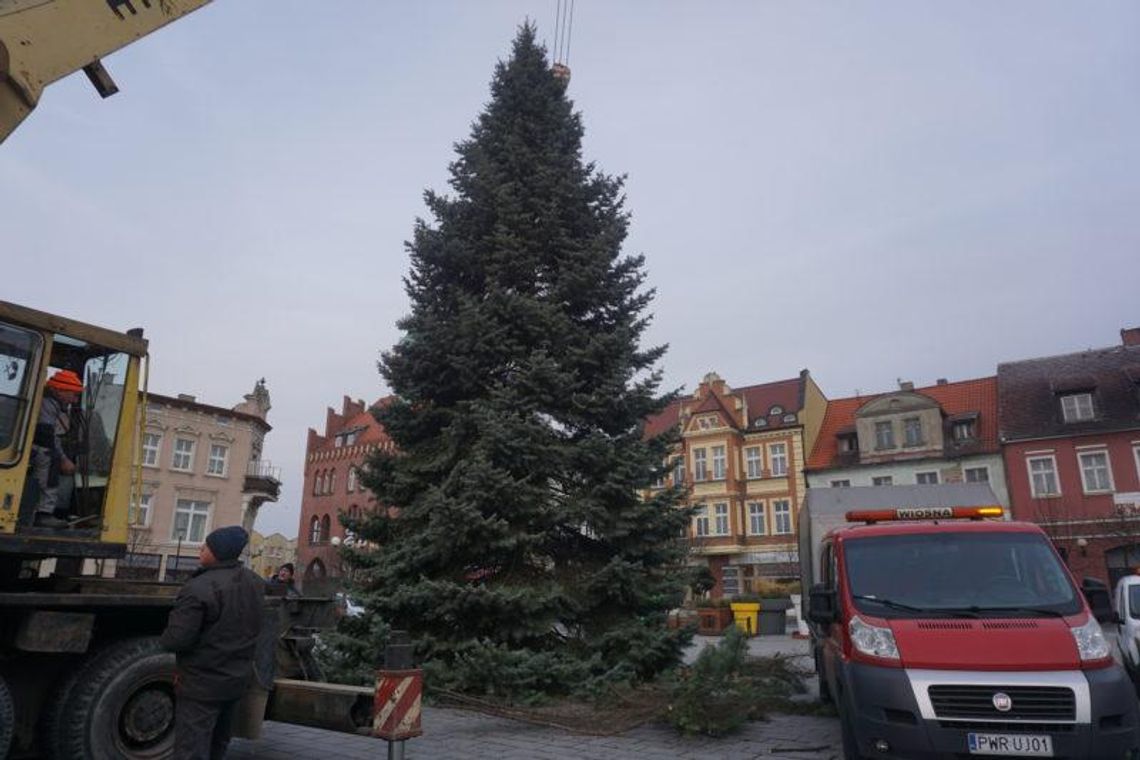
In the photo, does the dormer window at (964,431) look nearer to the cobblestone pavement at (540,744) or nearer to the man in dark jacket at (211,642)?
the cobblestone pavement at (540,744)

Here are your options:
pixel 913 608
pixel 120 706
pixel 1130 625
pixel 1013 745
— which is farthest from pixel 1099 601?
pixel 120 706

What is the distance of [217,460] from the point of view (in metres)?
43.1

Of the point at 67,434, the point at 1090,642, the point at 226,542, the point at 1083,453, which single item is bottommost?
the point at 1090,642

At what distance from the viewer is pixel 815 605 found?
22.4ft

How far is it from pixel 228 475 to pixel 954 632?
144ft

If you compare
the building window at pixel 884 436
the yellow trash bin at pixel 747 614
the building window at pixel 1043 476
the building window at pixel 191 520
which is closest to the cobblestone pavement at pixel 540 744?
the yellow trash bin at pixel 747 614

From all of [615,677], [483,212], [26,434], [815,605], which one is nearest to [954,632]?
[815,605]

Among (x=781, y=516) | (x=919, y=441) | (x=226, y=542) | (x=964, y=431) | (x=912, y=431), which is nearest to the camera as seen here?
(x=226, y=542)

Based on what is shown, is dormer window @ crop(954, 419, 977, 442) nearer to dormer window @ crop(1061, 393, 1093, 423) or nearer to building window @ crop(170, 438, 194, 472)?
dormer window @ crop(1061, 393, 1093, 423)

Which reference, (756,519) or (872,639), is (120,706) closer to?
(872,639)

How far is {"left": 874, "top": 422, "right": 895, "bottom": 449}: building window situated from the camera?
132 ft

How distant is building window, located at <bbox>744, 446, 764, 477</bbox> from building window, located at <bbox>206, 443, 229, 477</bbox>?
30.1m

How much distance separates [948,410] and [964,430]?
169 cm

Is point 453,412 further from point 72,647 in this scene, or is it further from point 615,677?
point 72,647
